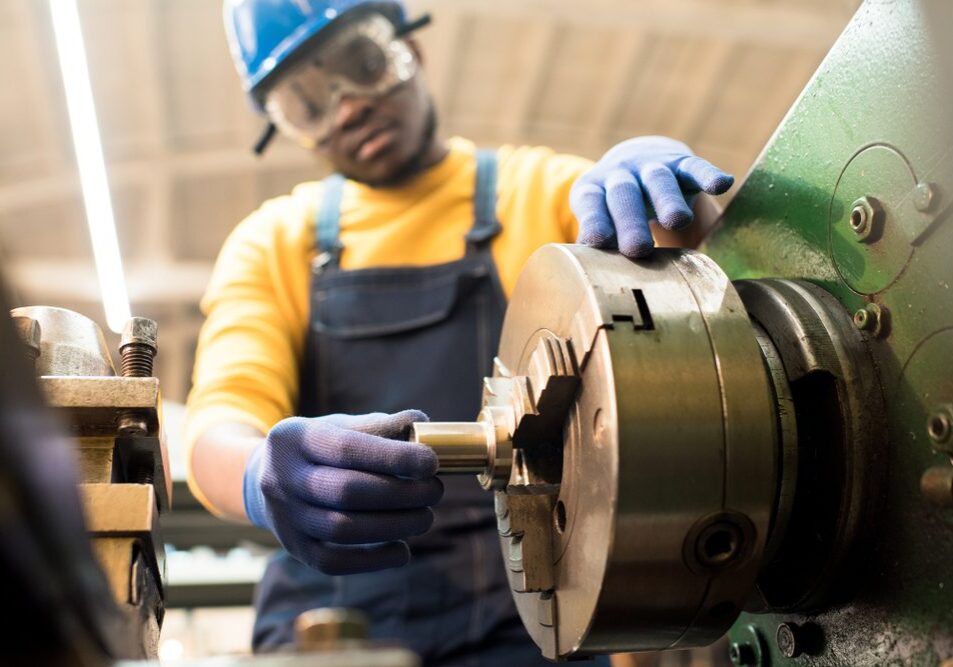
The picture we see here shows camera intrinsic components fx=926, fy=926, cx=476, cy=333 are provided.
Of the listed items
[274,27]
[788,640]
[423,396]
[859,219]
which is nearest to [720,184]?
[859,219]

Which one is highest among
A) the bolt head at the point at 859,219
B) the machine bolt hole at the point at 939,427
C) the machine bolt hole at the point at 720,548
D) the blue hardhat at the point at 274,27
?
the bolt head at the point at 859,219

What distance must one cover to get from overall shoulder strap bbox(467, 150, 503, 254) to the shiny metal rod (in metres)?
0.95

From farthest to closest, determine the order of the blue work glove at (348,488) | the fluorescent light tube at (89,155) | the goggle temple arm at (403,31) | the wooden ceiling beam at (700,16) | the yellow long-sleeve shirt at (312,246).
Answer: the wooden ceiling beam at (700,16)
the fluorescent light tube at (89,155)
the goggle temple arm at (403,31)
the yellow long-sleeve shirt at (312,246)
the blue work glove at (348,488)

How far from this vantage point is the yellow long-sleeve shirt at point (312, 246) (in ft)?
5.48

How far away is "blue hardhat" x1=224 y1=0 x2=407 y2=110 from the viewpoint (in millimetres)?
1986

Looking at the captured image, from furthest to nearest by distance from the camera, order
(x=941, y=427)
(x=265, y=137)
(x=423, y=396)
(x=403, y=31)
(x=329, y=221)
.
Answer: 1. (x=265, y=137)
2. (x=403, y=31)
3. (x=329, y=221)
4. (x=423, y=396)
5. (x=941, y=427)

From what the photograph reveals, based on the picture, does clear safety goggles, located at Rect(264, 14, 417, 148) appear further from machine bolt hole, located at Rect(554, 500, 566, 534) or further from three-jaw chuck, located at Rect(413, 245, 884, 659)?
machine bolt hole, located at Rect(554, 500, 566, 534)

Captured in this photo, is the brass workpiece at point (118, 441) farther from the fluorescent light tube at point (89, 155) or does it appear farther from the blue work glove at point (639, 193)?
the fluorescent light tube at point (89, 155)

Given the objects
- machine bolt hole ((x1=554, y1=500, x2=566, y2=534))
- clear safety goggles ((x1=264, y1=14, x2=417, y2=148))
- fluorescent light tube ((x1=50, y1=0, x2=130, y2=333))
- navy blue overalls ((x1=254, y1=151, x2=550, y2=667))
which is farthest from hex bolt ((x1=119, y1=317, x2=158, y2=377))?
fluorescent light tube ((x1=50, y1=0, x2=130, y2=333))

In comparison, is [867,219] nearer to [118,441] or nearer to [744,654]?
[744,654]

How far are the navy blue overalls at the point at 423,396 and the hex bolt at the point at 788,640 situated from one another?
0.63m

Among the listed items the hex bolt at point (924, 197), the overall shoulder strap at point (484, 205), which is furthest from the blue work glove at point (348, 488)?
the overall shoulder strap at point (484, 205)

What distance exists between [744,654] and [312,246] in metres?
1.23

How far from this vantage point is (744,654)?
1.02m
